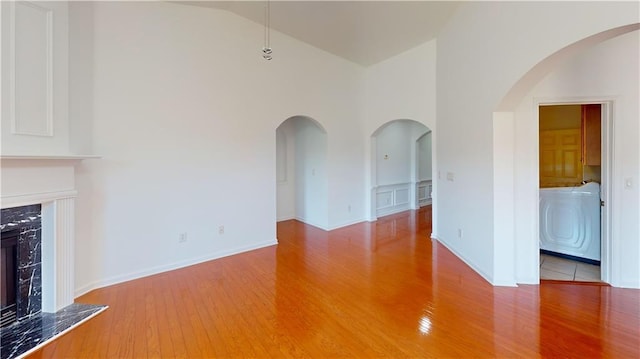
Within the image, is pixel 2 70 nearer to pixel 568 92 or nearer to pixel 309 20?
pixel 309 20

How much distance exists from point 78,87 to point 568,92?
548 centimetres

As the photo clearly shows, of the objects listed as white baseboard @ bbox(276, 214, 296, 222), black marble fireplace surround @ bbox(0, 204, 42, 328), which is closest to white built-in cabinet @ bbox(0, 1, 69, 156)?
black marble fireplace surround @ bbox(0, 204, 42, 328)

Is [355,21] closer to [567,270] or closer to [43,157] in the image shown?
[43,157]

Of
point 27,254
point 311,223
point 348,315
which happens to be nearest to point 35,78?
point 27,254

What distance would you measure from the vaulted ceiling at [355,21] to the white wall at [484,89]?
41 centimetres

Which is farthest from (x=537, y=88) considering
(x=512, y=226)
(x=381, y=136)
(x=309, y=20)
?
(x=381, y=136)

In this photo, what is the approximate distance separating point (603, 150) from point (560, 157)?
8.52 ft

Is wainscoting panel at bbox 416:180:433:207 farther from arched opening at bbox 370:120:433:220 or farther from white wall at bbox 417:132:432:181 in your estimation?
white wall at bbox 417:132:432:181

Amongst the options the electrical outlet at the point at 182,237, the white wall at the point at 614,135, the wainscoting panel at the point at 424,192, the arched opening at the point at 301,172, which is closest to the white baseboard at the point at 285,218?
the arched opening at the point at 301,172

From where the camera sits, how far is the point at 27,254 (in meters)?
A: 2.74

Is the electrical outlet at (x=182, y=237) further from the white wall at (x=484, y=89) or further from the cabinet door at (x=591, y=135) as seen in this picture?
the cabinet door at (x=591, y=135)

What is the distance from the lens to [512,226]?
10.9ft

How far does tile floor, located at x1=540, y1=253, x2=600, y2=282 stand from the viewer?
11.7 feet

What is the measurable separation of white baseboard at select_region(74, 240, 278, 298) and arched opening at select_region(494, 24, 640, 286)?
3502mm
